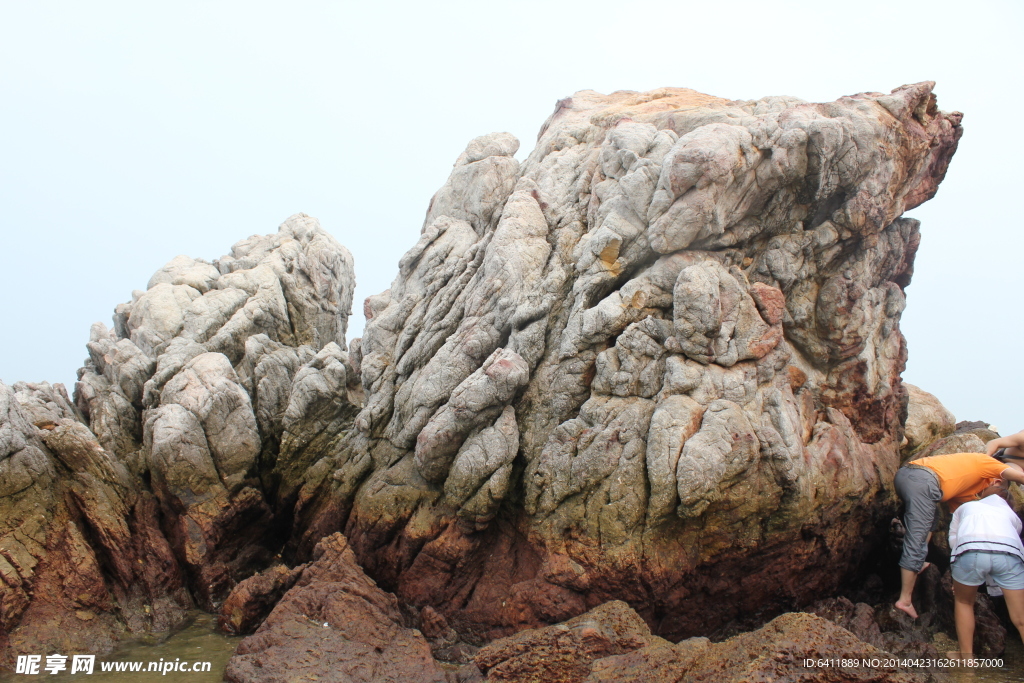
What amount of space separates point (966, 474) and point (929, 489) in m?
0.91

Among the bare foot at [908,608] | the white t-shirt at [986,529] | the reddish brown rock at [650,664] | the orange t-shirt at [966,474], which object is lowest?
the bare foot at [908,608]

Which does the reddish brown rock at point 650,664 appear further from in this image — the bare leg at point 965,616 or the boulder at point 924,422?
the boulder at point 924,422

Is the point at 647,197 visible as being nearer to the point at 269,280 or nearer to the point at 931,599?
the point at 931,599

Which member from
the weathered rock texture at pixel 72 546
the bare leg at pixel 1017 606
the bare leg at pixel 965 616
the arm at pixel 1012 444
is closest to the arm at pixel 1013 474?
the arm at pixel 1012 444

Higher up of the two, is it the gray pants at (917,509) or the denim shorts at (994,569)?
the gray pants at (917,509)

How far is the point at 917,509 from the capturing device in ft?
44.6

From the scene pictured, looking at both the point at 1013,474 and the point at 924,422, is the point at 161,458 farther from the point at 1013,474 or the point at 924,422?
the point at 924,422

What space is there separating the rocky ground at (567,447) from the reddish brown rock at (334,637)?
6 centimetres

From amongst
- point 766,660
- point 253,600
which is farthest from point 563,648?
point 253,600

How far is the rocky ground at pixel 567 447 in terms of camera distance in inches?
514

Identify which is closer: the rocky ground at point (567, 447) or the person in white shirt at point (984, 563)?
the person in white shirt at point (984, 563)

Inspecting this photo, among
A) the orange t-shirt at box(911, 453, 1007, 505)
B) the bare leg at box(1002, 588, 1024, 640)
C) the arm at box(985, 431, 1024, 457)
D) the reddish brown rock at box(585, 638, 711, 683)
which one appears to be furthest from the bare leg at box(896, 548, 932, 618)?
the reddish brown rock at box(585, 638, 711, 683)

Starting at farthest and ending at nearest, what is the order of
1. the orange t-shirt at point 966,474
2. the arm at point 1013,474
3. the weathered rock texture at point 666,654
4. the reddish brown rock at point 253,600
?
1. the reddish brown rock at point 253,600
2. the orange t-shirt at point 966,474
3. the arm at point 1013,474
4. the weathered rock texture at point 666,654

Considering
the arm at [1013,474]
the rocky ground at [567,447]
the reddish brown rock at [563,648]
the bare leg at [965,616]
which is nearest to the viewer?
the reddish brown rock at [563,648]
